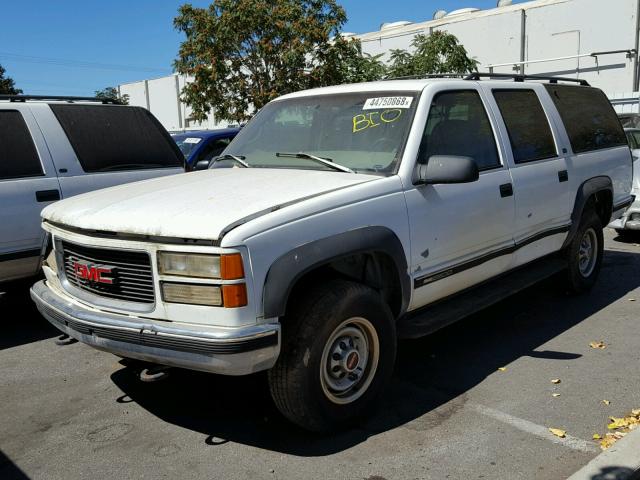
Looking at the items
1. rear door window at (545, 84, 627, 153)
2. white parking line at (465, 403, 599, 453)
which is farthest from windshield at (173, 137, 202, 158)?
white parking line at (465, 403, 599, 453)

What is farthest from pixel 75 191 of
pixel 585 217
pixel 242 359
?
pixel 585 217

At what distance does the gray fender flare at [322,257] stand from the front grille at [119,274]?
0.64m

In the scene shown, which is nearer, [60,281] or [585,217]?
[60,281]

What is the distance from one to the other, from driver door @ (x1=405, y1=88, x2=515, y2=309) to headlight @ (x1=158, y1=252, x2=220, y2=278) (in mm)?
1350

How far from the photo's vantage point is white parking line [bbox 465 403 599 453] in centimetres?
336

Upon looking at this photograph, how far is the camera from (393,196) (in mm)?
3682

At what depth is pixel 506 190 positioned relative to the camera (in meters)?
4.58

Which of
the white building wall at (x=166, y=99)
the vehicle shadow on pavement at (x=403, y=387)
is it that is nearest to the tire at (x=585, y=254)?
the vehicle shadow on pavement at (x=403, y=387)

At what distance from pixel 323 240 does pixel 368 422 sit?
46.1 inches

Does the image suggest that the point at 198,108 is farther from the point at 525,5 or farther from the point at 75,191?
the point at 525,5

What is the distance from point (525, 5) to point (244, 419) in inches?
962

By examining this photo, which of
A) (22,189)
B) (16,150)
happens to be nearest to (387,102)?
(22,189)

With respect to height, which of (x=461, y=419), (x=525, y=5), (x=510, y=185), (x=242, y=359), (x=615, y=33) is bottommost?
(x=461, y=419)

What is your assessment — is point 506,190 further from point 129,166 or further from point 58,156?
point 58,156
